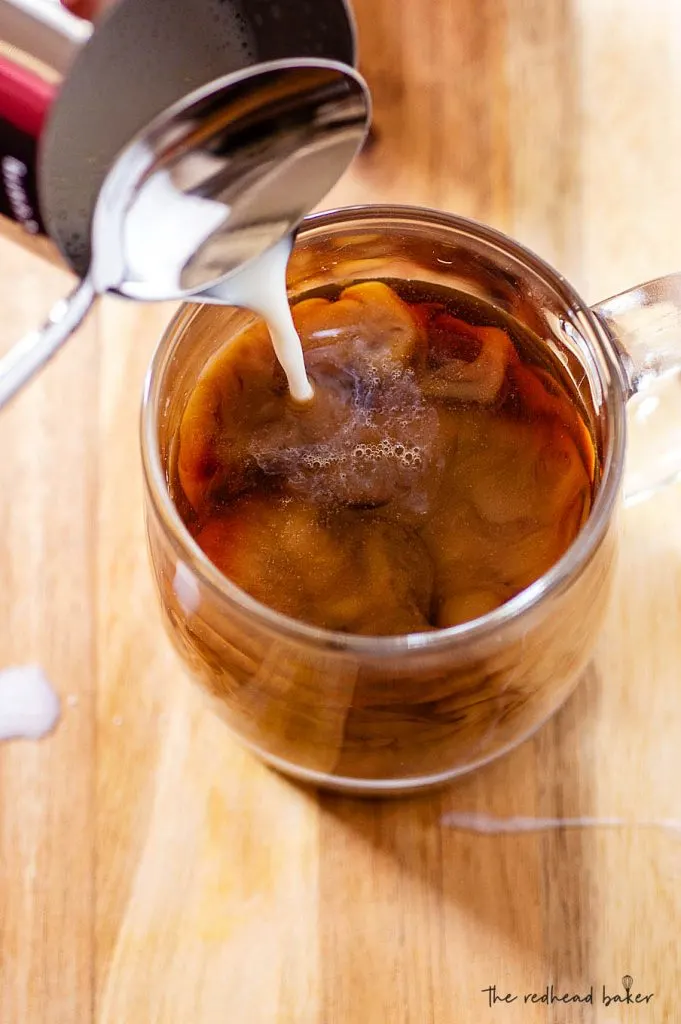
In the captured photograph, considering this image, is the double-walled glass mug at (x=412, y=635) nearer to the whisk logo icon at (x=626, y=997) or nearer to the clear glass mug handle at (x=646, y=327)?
the clear glass mug handle at (x=646, y=327)

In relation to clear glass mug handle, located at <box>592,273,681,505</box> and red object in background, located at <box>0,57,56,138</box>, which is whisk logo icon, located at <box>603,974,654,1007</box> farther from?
red object in background, located at <box>0,57,56,138</box>

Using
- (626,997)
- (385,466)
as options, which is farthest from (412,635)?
(626,997)

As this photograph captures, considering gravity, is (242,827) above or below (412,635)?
below

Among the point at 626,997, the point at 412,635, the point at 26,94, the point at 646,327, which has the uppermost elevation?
the point at 26,94

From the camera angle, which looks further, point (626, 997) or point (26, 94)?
point (626, 997)

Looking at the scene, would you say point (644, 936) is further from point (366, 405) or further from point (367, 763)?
point (366, 405)

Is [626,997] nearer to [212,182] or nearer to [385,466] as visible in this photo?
[385,466]

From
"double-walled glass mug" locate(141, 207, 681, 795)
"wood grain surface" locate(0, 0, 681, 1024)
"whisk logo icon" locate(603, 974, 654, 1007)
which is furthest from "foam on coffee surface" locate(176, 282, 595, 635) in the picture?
"whisk logo icon" locate(603, 974, 654, 1007)
